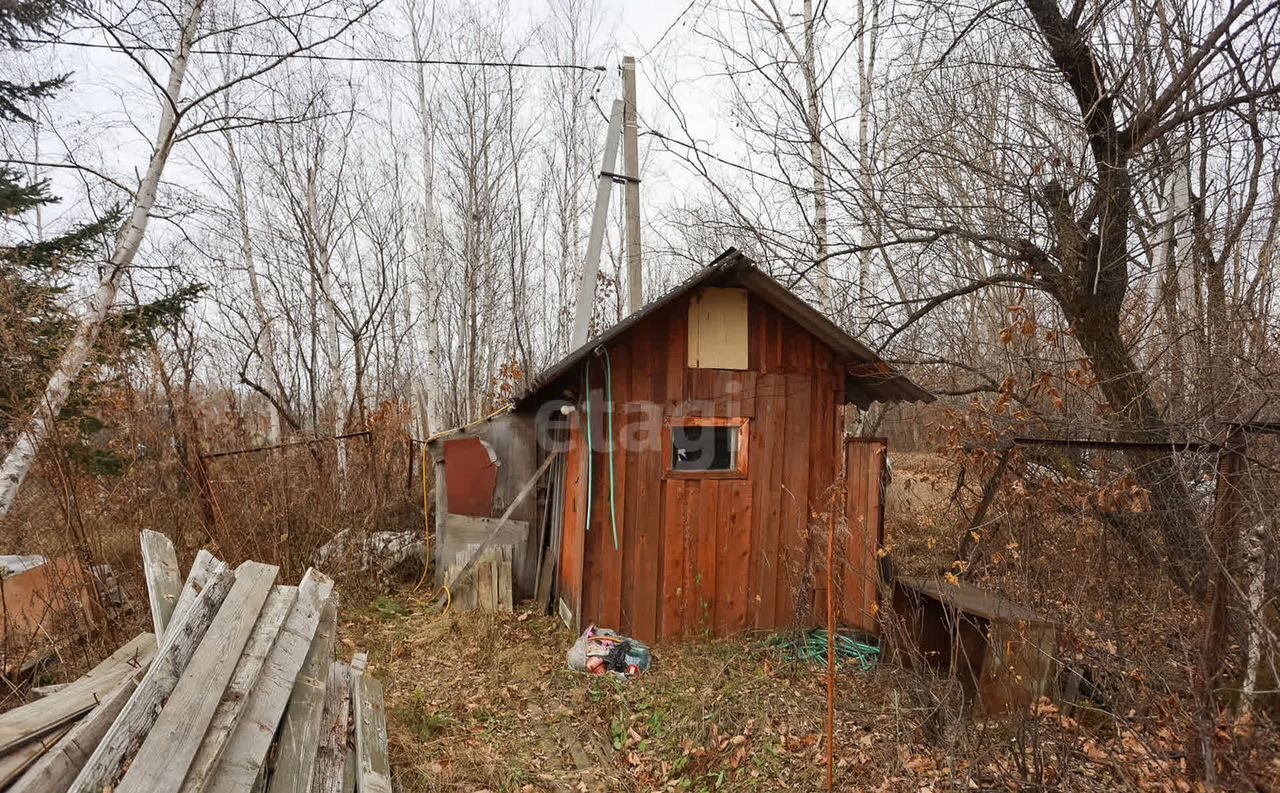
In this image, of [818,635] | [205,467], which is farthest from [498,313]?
[818,635]

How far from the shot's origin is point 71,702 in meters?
3.58

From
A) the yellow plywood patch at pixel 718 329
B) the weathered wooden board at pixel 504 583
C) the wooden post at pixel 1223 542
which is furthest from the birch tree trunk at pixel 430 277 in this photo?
the wooden post at pixel 1223 542

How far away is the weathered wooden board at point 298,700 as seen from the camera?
128 inches

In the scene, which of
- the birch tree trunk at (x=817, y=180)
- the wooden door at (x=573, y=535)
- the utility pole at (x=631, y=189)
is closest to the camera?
the wooden door at (x=573, y=535)

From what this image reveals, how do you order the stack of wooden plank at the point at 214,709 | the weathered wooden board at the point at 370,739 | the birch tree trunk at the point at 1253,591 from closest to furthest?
the stack of wooden plank at the point at 214,709, the birch tree trunk at the point at 1253,591, the weathered wooden board at the point at 370,739

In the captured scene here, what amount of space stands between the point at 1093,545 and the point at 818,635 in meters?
2.63

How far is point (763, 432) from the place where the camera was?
661cm

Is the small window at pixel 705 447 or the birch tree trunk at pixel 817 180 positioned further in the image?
the birch tree trunk at pixel 817 180

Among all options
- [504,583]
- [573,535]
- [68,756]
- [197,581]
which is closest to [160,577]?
[197,581]

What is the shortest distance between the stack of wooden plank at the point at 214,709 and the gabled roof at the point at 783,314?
3.06 m

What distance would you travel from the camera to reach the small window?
255 inches

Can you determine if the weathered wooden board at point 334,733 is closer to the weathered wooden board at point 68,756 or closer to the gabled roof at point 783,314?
the weathered wooden board at point 68,756

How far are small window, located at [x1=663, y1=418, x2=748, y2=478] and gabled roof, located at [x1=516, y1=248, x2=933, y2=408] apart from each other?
1191 mm

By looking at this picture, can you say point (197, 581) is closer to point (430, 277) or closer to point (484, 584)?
point (484, 584)
